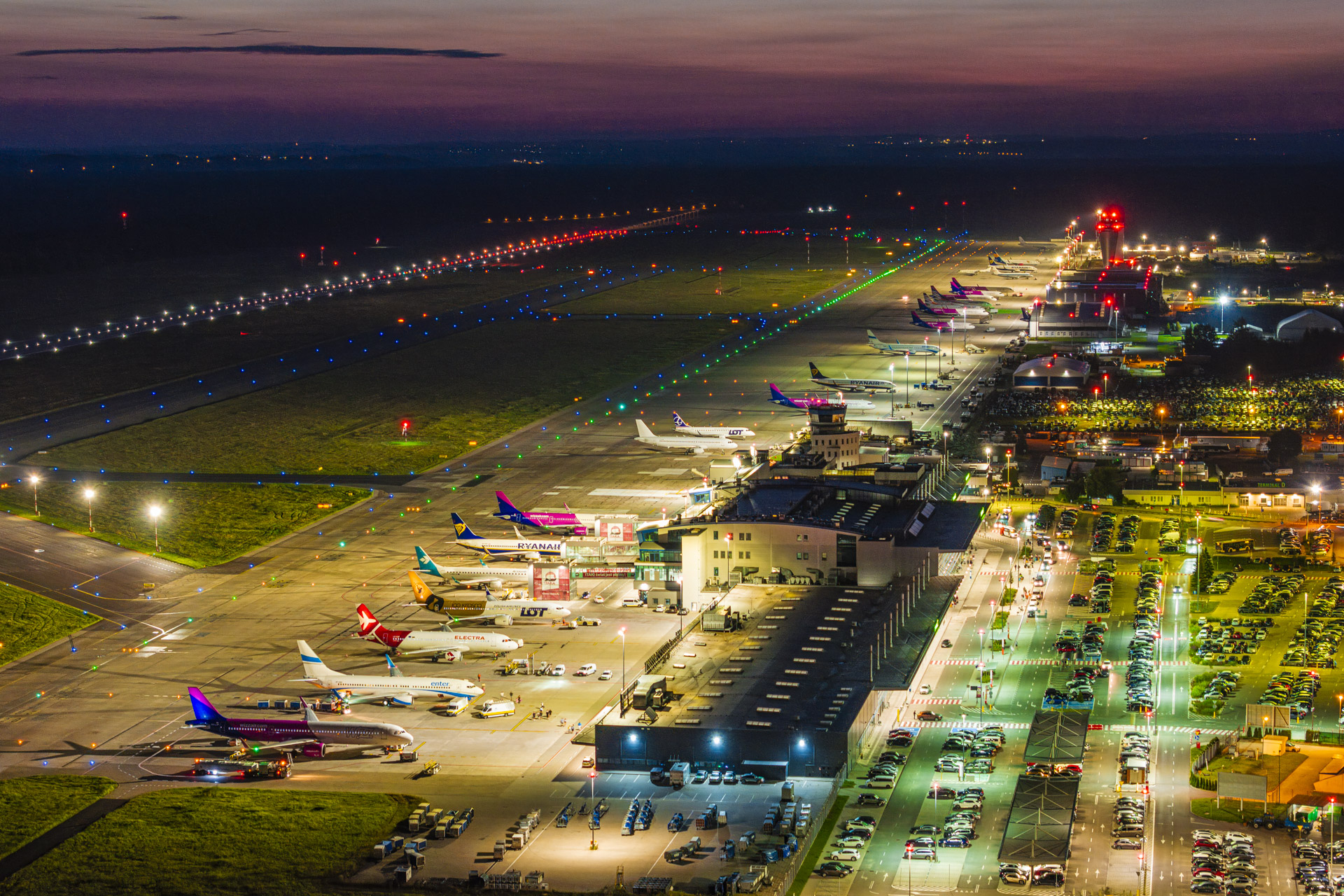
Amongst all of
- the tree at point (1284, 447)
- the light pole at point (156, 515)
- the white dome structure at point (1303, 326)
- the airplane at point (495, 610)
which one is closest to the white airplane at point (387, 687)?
the airplane at point (495, 610)

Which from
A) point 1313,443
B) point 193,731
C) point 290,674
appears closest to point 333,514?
point 290,674

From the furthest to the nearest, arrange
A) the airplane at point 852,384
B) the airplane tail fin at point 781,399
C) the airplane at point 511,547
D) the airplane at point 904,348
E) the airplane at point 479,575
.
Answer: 1. the airplane at point 904,348
2. the airplane at point 852,384
3. the airplane tail fin at point 781,399
4. the airplane at point 511,547
5. the airplane at point 479,575

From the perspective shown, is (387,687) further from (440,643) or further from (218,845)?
(218,845)

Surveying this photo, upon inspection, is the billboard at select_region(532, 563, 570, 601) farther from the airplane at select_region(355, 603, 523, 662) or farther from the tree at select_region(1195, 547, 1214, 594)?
the tree at select_region(1195, 547, 1214, 594)

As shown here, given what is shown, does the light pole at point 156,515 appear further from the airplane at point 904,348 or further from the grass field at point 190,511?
the airplane at point 904,348

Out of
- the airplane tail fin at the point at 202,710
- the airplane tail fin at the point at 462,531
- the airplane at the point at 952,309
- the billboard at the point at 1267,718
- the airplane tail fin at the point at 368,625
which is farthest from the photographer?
the airplane at the point at 952,309

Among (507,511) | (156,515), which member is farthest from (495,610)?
(156,515)
